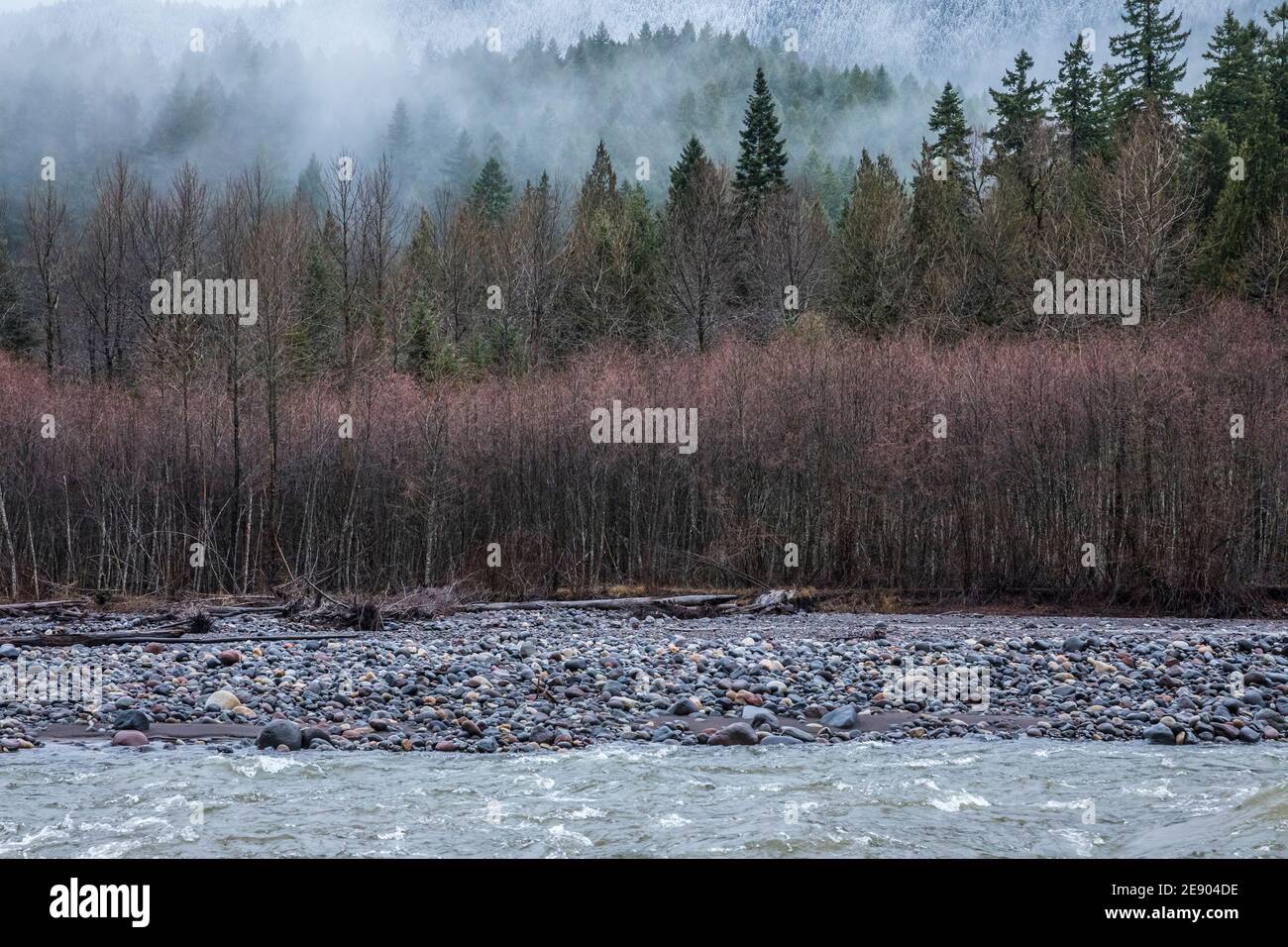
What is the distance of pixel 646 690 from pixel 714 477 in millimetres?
13477

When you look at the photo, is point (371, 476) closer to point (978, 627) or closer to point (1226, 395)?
point (978, 627)

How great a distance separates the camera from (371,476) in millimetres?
24766

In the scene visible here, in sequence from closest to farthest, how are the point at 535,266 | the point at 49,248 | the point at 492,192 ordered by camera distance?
the point at 49,248 < the point at 535,266 < the point at 492,192

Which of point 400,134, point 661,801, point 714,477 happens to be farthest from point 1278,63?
point 400,134

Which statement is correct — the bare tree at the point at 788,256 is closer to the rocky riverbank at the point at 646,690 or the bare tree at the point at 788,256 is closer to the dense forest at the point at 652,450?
the dense forest at the point at 652,450

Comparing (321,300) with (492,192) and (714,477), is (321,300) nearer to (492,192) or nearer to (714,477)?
(714,477)

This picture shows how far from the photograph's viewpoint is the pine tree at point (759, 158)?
50.3 m

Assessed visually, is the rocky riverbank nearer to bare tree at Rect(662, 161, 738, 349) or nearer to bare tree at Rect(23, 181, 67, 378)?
bare tree at Rect(23, 181, 67, 378)

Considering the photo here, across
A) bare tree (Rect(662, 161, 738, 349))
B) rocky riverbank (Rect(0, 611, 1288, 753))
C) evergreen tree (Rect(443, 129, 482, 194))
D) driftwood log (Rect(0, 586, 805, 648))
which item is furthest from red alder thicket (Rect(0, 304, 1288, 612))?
evergreen tree (Rect(443, 129, 482, 194))

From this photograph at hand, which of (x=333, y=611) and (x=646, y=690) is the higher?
(x=333, y=611)

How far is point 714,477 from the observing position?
25.0 metres

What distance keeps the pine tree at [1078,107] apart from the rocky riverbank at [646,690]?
40666 millimetres
